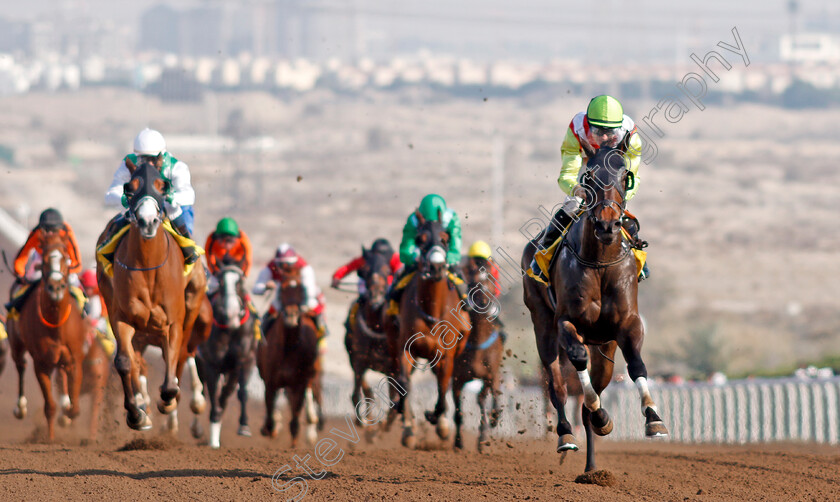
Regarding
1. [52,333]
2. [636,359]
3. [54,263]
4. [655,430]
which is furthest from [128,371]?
[655,430]

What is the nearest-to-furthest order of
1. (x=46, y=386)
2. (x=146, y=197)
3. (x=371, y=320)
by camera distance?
(x=146, y=197), (x=46, y=386), (x=371, y=320)

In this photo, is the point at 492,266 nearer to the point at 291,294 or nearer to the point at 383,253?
the point at 383,253

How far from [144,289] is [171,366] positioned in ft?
2.32

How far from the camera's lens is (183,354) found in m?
11.6

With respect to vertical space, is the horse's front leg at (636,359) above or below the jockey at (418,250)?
below

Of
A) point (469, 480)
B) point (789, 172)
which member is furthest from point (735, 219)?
point (469, 480)

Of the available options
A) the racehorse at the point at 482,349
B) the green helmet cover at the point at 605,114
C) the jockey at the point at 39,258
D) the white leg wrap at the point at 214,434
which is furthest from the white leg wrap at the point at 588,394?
the white leg wrap at the point at 214,434

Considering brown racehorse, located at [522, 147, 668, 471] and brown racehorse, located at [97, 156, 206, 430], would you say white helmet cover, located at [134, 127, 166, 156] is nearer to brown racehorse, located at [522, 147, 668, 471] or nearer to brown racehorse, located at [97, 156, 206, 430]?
brown racehorse, located at [97, 156, 206, 430]

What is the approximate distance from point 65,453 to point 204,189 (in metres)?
57.2

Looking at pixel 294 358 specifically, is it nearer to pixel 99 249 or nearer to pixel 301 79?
pixel 99 249

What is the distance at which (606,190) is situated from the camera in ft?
26.6

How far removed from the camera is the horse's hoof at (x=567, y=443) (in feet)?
28.6

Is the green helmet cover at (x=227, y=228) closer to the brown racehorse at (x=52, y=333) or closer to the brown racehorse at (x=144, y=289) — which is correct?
the brown racehorse at (x=52, y=333)

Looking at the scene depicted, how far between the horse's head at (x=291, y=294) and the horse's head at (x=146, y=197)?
422cm
